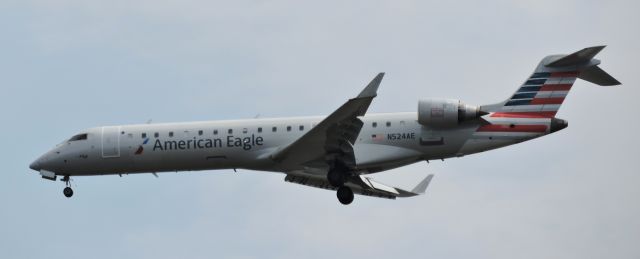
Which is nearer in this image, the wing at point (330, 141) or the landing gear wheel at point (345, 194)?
→ the wing at point (330, 141)

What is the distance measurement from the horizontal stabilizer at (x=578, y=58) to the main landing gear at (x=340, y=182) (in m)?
6.88

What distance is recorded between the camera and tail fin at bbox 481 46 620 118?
37.1 metres

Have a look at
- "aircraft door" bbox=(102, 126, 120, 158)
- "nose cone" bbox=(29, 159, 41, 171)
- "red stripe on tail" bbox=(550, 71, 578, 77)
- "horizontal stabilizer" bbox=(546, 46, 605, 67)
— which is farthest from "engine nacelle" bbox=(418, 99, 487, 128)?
"nose cone" bbox=(29, 159, 41, 171)

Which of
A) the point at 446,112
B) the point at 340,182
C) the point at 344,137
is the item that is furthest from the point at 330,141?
the point at 446,112

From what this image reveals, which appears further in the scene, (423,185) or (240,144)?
(423,185)

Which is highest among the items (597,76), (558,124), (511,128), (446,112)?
(597,76)

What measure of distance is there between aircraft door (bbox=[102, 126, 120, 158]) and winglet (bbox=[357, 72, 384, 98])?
891 cm

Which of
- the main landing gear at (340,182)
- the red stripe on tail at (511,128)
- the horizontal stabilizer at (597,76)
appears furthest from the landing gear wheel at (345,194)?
the horizontal stabilizer at (597,76)

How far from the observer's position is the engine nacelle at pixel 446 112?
1447 inches

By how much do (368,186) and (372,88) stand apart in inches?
279

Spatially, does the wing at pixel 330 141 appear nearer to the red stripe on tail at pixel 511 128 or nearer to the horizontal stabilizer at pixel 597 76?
the red stripe on tail at pixel 511 128

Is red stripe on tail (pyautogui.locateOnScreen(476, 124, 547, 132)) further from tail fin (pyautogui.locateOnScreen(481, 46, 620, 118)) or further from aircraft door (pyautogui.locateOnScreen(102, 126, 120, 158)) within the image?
aircraft door (pyautogui.locateOnScreen(102, 126, 120, 158))

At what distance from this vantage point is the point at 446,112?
3675 cm

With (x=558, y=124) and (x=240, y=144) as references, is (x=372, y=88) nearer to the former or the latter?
(x=240, y=144)
